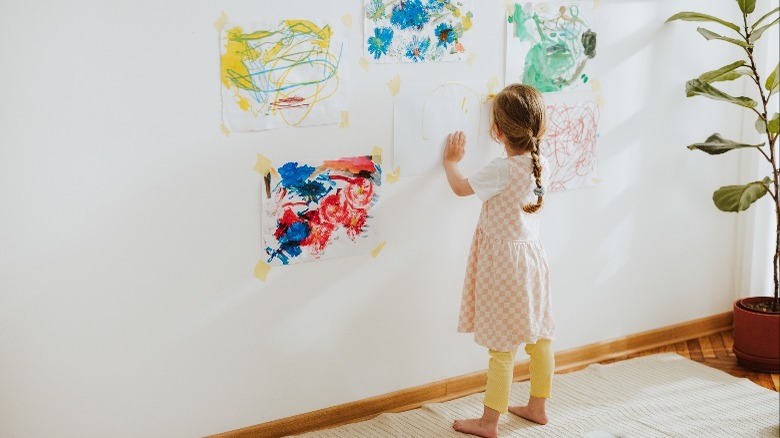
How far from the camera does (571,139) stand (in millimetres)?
2916

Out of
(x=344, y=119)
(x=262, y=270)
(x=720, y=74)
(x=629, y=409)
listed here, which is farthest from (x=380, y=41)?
(x=629, y=409)

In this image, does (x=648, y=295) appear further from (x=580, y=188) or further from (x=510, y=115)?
(x=510, y=115)

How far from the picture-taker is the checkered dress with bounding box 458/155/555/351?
8.11 feet

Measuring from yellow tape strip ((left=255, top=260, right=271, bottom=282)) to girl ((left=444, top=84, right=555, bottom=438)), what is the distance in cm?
59

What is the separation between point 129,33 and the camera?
2.11m

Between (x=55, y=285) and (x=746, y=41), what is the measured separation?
7.46ft

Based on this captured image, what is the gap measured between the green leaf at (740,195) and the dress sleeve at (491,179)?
3.34ft

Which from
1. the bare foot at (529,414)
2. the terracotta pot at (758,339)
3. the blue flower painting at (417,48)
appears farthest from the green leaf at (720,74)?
the bare foot at (529,414)

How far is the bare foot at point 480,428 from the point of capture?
256cm

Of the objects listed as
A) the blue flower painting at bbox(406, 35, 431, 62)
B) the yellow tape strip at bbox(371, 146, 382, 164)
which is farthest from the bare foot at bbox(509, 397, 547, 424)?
the blue flower painting at bbox(406, 35, 431, 62)

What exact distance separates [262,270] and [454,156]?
2.23 ft

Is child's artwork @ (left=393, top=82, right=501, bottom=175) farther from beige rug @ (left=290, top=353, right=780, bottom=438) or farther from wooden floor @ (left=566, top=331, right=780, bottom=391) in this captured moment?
wooden floor @ (left=566, top=331, right=780, bottom=391)

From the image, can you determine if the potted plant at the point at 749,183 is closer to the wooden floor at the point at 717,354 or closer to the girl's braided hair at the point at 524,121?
the wooden floor at the point at 717,354

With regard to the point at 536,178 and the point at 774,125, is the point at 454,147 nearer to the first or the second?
the point at 536,178
